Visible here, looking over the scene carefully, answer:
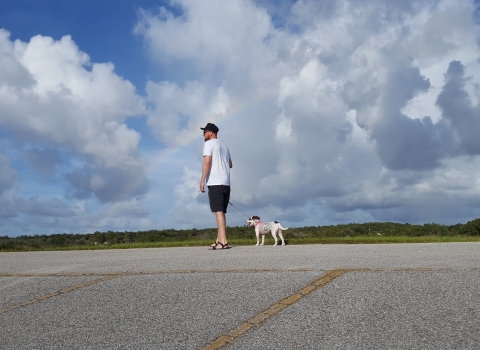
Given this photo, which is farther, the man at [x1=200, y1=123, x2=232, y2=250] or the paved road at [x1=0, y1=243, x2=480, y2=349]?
the man at [x1=200, y1=123, x2=232, y2=250]

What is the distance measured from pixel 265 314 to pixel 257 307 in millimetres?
244

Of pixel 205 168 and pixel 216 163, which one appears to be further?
pixel 216 163

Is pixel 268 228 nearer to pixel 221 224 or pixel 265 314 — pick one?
pixel 221 224

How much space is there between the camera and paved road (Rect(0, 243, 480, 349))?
3.93 m

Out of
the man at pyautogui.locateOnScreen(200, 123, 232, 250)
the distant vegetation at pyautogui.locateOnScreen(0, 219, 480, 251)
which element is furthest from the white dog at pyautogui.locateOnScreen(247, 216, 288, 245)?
the man at pyautogui.locateOnScreen(200, 123, 232, 250)

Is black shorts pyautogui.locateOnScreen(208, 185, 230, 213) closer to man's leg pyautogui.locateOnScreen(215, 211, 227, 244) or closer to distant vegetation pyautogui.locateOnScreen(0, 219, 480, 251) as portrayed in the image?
man's leg pyautogui.locateOnScreen(215, 211, 227, 244)

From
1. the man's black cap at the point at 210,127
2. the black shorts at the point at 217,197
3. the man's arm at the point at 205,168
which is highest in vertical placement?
the man's black cap at the point at 210,127

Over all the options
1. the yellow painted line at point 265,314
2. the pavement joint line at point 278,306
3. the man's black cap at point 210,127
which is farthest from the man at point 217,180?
the yellow painted line at point 265,314

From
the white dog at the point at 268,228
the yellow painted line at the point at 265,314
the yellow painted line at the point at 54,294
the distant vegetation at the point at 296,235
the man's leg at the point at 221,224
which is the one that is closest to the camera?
the yellow painted line at the point at 265,314

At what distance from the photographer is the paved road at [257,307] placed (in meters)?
3.93

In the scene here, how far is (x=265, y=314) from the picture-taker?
14.9ft

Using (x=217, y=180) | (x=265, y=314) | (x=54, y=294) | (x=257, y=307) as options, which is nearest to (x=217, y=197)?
(x=217, y=180)

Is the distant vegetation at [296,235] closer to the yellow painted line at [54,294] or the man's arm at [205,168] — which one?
the man's arm at [205,168]

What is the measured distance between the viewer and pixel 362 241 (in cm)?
1377
